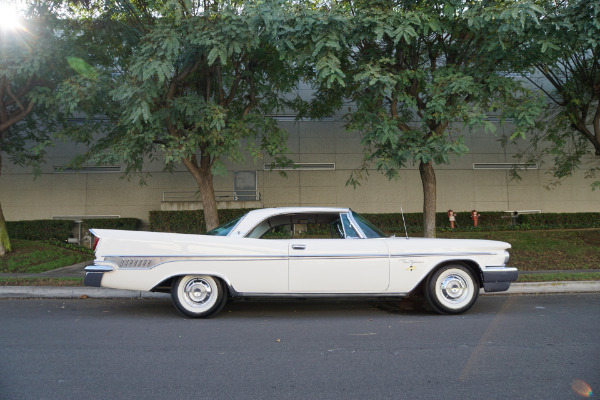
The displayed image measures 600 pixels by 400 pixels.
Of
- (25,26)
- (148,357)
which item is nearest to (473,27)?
(148,357)

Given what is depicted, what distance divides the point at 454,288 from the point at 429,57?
253 inches

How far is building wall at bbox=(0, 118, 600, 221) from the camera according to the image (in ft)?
59.1

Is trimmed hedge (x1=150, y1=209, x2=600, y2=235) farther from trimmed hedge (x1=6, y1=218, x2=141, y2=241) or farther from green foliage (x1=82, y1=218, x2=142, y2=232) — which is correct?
trimmed hedge (x1=6, y1=218, x2=141, y2=241)

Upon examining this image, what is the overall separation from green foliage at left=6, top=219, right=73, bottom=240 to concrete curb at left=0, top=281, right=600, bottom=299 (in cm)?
895

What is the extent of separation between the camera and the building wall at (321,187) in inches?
709

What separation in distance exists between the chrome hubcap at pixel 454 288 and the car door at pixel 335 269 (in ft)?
2.93

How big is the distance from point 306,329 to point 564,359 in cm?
274

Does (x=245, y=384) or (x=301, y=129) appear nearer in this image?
(x=245, y=384)

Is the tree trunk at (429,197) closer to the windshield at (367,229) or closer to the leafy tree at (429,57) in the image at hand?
the leafy tree at (429,57)

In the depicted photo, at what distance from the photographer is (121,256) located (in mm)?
6066

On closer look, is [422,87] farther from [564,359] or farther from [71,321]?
[71,321]

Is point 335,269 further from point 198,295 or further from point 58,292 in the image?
point 58,292

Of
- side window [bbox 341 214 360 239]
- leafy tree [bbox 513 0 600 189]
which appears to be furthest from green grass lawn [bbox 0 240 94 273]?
leafy tree [bbox 513 0 600 189]

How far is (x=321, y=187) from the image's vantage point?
1841cm
